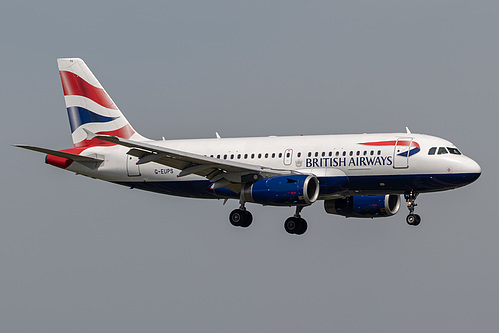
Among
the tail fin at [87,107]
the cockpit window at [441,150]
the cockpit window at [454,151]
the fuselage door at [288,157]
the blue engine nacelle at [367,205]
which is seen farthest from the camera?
the tail fin at [87,107]

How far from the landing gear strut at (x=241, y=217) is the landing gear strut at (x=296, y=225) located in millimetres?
3464

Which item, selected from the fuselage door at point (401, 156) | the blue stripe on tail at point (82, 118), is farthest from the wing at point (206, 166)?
the blue stripe on tail at point (82, 118)

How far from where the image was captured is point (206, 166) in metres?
52.9

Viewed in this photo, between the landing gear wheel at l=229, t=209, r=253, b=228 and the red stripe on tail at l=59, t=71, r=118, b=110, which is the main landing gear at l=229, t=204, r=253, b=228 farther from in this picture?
the red stripe on tail at l=59, t=71, r=118, b=110

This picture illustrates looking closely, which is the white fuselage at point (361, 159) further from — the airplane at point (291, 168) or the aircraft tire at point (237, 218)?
the aircraft tire at point (237, 218)

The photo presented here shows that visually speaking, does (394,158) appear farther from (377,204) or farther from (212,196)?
(212,196)

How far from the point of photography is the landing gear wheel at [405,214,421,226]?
5288 centimetres

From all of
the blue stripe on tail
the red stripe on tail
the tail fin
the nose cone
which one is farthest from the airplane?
the red stripe on tail

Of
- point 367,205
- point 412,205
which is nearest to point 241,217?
point 367,205

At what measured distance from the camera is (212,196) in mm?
57219

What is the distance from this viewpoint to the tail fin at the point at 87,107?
61.5m

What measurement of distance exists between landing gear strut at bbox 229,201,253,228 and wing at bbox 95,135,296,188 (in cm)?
179

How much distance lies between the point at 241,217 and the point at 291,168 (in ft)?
12.6

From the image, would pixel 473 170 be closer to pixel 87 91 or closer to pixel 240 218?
pixel 240 218
